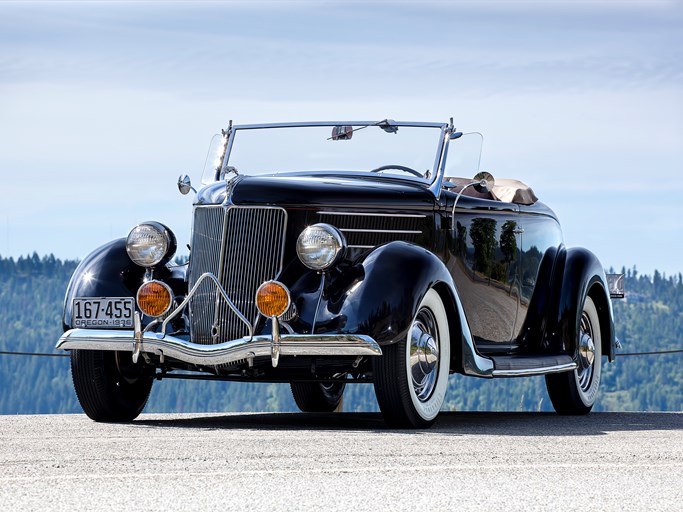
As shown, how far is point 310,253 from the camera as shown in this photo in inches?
340

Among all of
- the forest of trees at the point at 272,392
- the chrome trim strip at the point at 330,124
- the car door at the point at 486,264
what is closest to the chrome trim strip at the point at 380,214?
the car door at the point at 486,264

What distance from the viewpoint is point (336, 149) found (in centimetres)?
1091

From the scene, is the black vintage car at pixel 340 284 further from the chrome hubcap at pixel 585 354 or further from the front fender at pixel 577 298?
the chrome hubcap at pixel 585 354

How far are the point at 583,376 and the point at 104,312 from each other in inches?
170

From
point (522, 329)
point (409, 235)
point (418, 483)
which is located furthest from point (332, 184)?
point (418, 483)

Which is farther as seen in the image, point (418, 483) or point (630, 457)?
point (630, 457)

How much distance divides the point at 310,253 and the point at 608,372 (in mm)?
178652

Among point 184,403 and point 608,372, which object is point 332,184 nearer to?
point 184,403

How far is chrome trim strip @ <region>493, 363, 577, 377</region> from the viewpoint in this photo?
9398 mm

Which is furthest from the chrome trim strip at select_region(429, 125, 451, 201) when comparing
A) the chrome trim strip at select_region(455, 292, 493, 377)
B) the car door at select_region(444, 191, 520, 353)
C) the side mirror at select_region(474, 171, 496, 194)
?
the chrome trim strip at select_region(455, 292, 493, 377)

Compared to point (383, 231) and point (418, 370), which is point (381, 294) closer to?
point (418, 370)

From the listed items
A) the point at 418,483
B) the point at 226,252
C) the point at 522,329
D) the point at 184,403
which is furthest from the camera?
the point at 184,403

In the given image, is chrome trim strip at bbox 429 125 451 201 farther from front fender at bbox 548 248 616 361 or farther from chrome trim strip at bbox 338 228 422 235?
front fender at bbox 548 248 616 361

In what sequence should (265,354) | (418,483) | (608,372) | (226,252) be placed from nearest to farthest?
1. (418,483)
2. (265,354)
3. (226,252)
4. (608,372)
